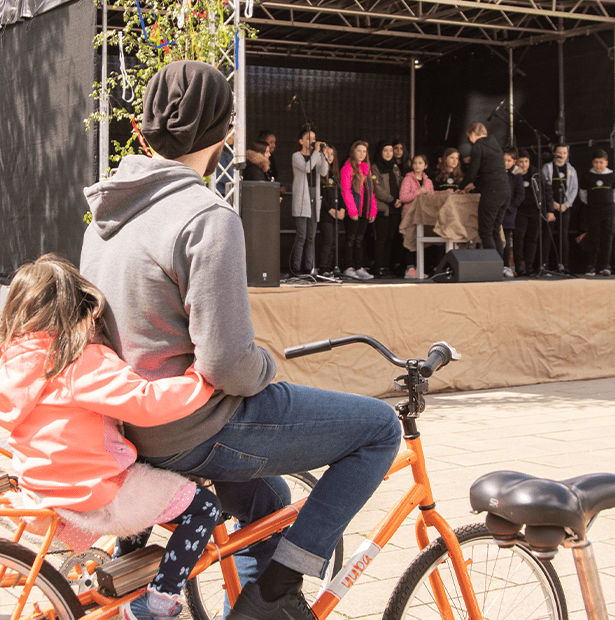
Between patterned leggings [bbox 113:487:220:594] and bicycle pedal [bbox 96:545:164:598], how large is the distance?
33mm

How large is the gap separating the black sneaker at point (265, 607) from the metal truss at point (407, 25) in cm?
972

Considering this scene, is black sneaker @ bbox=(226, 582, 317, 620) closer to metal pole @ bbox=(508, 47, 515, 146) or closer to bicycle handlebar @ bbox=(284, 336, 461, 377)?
bicycle handlebar @ bbox=(284, 336, 461, 377)

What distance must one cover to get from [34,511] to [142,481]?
23 cm

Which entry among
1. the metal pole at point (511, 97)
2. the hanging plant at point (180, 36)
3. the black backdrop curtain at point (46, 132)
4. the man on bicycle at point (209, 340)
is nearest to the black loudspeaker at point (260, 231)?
the hanging plant at point (180, 36)

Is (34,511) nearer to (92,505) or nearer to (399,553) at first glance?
(92,505)

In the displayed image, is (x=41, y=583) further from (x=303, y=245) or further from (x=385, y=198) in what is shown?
(x=385, y=198)

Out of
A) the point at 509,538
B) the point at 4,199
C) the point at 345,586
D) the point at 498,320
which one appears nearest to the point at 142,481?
the point at 345,586

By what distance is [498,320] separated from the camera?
7730mm

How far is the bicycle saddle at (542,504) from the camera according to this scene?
1.27m

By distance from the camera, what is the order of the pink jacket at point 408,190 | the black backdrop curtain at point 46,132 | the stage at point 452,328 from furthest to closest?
the pink jacket at point 408,190
the black backdrop curtain at point 46,132
the stage at point 452,328

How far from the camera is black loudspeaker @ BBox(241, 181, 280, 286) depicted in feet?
22.1

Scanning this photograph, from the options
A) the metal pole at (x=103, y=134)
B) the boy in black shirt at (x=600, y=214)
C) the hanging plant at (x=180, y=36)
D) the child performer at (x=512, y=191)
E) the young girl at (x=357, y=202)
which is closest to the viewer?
the hanging plant at (x=180, y=36)

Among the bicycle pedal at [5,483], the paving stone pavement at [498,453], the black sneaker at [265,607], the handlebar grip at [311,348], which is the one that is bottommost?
the paving stone pavement at [498,453]

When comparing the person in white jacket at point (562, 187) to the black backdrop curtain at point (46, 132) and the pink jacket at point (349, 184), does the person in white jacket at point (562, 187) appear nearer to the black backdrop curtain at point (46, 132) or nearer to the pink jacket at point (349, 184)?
the pink jacket at point (349, 184)
